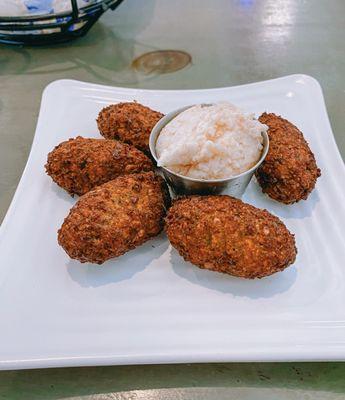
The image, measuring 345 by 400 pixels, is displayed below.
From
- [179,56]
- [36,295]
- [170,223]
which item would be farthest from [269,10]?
[36,295]

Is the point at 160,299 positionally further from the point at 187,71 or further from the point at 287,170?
the point at 187,71

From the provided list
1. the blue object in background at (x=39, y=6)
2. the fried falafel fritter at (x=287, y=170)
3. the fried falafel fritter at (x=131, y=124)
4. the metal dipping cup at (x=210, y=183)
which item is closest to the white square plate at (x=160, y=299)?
the fried falafel fritter at (x=287, y=170)

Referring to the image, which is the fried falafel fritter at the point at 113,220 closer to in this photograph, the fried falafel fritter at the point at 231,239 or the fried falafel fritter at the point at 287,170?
the fried falafel fritter at the point at 231,239

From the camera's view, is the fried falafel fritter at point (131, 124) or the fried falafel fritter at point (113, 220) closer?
the fried falafel fritter at point (113, 220)

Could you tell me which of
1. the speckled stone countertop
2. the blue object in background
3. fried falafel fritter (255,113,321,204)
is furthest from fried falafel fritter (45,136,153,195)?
the blue object in background

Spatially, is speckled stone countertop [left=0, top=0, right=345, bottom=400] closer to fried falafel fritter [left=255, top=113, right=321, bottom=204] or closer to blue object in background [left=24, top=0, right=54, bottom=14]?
blue object in background [left=24, top=0, right=54, bottom=14]

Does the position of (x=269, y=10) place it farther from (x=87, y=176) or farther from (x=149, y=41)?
(x=87, y=176)

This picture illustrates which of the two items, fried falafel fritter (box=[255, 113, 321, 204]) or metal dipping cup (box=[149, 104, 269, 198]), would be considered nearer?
metal dipping cup (box=[149, 104, 269, 198])
